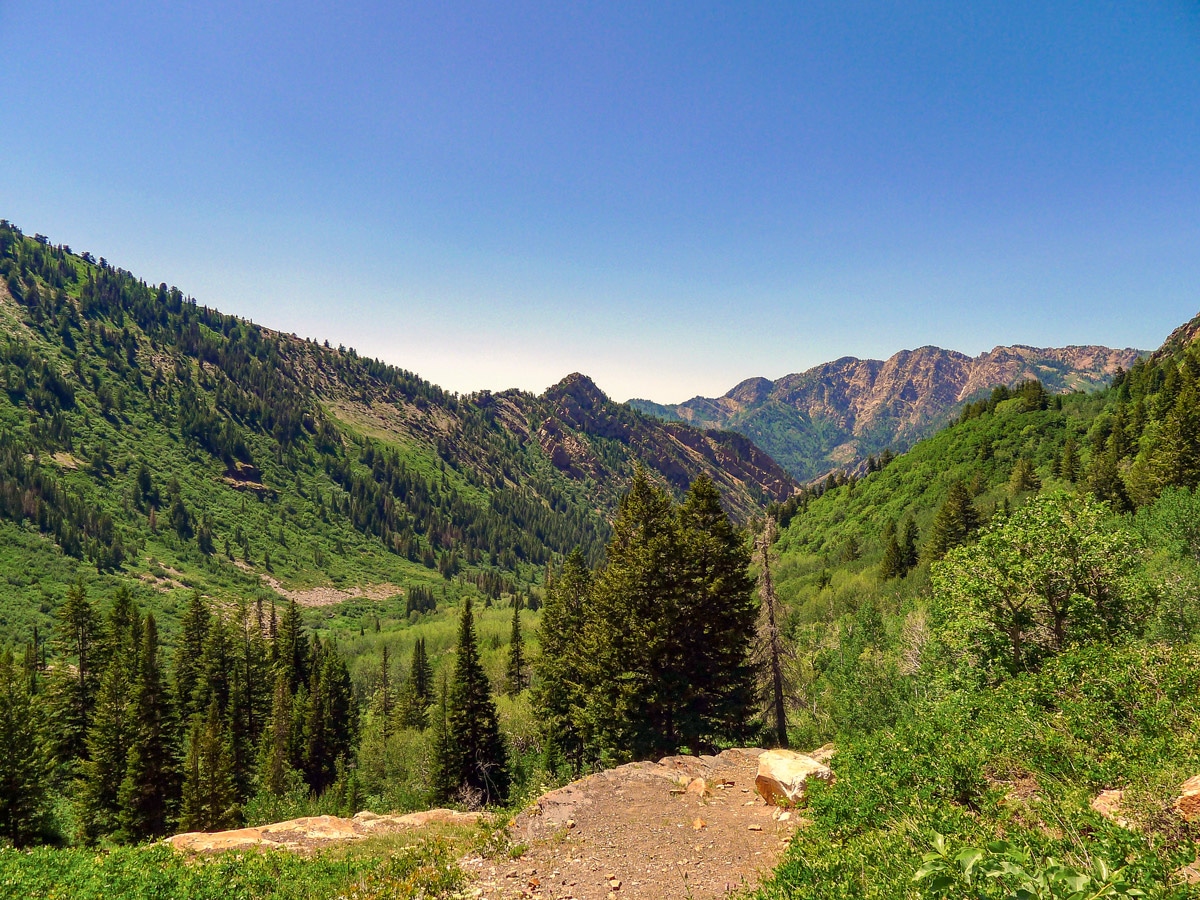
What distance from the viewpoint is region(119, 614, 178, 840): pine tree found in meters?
36.6

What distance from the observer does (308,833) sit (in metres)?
17.8

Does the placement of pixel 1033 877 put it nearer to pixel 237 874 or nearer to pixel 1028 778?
pixel 1028 778

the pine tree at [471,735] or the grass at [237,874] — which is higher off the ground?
the grass at [237,874]

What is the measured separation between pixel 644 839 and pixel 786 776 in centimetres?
424

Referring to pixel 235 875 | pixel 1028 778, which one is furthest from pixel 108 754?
pixel 1028 778

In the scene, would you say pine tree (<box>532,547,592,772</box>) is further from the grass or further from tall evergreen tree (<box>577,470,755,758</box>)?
the grass

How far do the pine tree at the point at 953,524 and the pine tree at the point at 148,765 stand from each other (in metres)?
76.8

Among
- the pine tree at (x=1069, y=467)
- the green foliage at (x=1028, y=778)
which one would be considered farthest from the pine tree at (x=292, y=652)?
the pine tree at (x=1069, y=467)

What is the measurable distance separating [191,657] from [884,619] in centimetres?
6786

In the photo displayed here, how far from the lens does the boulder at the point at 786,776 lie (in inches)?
562

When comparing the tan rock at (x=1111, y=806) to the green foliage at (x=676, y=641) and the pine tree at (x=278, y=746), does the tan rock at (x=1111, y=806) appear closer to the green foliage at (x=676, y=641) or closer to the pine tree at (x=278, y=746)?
the green foliage at (x=676, y=641)

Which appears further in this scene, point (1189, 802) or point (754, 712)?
point (754, 712)

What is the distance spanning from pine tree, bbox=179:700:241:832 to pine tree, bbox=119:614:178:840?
2.58 metres

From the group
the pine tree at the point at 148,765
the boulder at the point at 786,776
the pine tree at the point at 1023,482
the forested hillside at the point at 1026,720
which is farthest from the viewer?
the pine tree at the point at 1023,482
